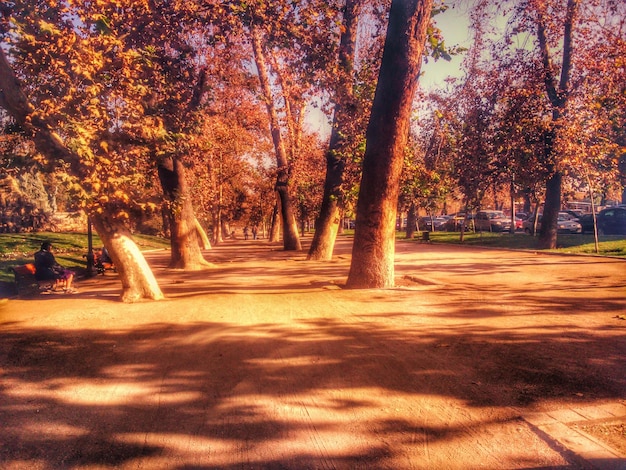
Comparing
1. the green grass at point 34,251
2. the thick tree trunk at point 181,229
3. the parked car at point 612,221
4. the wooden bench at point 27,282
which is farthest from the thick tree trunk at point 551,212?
the green grass at point 34,251

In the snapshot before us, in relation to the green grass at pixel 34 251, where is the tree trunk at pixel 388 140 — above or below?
above

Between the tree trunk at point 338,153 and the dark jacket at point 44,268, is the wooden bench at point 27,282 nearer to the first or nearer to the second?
the dark jacket at point 44,268

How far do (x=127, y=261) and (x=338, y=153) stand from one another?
305 inches

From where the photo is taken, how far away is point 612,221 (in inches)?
1065

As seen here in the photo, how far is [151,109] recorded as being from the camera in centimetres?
977

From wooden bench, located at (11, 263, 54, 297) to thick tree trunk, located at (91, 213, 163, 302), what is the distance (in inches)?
121

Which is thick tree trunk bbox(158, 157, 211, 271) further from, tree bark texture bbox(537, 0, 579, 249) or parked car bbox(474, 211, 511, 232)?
parked car bbox(474, 211, 511, 232)

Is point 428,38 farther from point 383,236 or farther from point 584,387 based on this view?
point 584,387

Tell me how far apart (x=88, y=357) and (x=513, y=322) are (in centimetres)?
550

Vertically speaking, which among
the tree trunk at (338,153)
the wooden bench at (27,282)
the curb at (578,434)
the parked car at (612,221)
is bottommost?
the curb at (578,434)

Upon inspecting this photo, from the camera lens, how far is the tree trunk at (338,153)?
1354cm

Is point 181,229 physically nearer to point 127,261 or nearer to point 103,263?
point 103,263

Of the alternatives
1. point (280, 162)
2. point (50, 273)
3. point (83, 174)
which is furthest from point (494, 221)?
point (83, 174)

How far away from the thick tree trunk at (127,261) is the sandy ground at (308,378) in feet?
1.80
